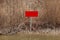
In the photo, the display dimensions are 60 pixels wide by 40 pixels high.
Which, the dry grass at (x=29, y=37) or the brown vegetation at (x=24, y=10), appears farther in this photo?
the brown vegetation at (x=24, y=10)

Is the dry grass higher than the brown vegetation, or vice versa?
the brown vegetation

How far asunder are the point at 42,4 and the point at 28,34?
2.33ft

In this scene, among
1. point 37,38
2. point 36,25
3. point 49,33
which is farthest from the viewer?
point 36,25

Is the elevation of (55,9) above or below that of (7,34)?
above

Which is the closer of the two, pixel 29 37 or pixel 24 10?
pixel 29 37

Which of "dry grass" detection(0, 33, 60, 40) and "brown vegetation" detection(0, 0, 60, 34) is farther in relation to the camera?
"brown vegetation" detection(0, 0, 60, 34)

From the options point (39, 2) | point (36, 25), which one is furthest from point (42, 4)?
point (36, 25)

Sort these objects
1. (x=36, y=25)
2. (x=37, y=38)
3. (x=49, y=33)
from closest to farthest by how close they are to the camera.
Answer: (x=37, y=38)
(x=49, y=33)
(x=36, y=25)

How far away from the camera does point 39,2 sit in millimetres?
3914

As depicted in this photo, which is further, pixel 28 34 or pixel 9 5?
pixel 9 5

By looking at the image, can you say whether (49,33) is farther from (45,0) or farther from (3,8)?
(3,8)

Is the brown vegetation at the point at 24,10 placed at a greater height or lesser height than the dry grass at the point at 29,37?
greater

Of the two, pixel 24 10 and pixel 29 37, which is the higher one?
pixel 24 10

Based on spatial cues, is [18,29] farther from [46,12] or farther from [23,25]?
[46,12]
